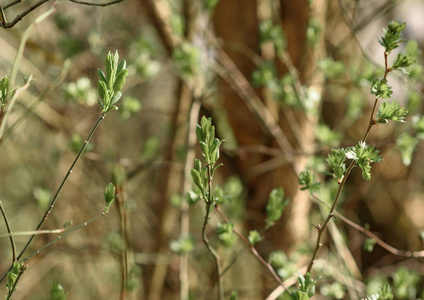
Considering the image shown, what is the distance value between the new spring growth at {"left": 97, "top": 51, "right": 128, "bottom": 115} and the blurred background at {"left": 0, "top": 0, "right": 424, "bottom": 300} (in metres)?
0.35

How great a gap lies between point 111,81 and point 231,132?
1233 mm

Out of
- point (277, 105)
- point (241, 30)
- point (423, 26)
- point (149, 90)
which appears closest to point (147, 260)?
point (277, 105)

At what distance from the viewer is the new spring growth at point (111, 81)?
714 mm

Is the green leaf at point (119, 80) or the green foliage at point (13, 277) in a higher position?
the green leaf at point (119, 80)

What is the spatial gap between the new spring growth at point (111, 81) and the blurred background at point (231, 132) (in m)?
0.35

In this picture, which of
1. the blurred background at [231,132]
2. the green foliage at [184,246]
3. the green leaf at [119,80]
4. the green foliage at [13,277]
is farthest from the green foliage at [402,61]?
the green foliage at [184,246]

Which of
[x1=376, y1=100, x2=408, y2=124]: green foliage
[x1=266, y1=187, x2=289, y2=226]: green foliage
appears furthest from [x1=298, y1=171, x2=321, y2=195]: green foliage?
[x1=376, y1=100, x2=408, y2=124]: green foliage

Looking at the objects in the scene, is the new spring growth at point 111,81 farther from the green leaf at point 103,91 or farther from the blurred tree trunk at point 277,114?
the blurred tree trunk at point 277,114

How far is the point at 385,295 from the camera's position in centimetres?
84

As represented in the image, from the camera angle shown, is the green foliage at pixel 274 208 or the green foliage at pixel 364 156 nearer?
the green foliage at pixel 364 156

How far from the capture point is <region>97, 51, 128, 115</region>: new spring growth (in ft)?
2.34

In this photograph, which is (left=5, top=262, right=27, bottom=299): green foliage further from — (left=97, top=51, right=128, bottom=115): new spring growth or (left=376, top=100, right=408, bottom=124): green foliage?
(left=376, top=100, right=408, bottom=124): green foliage

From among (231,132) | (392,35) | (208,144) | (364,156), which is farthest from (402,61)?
(231,132)

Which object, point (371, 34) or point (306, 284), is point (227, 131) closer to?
point (371, 34)
